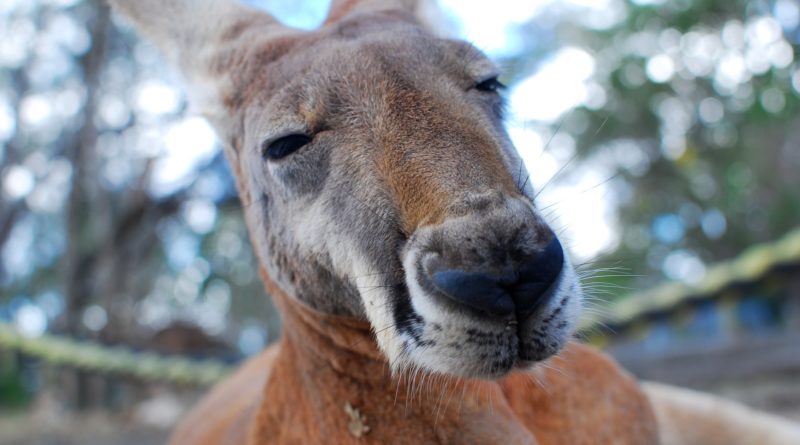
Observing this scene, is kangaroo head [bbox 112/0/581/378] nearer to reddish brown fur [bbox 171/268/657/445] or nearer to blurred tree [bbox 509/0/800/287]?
reddish brown fur [bbox 171/268/657/445]

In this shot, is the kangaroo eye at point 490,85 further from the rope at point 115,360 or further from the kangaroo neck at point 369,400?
the rope at point 115,360

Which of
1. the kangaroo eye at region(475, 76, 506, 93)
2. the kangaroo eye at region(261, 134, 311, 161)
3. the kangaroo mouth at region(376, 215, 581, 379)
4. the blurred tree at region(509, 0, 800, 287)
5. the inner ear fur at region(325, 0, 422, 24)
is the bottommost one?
the blurred tree at region(509, 0, 800, 287)

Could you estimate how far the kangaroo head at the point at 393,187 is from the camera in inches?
75.0

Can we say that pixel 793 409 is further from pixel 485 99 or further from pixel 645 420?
pixel 485 99

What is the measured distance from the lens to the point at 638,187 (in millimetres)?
20344

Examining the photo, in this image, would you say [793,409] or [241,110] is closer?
[241,110]

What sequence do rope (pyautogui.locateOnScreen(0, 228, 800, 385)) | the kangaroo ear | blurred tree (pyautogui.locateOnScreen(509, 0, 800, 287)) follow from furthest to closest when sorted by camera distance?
blurred tree (pyautogui.locateOnScreen(509, 0, 800, 287)), rope (pyautogui.locateOnScreen(0, 228, 800, 385)), the kangaroo ear

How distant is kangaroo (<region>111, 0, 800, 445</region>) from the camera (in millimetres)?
1940

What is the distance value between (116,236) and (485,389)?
11.6 meters

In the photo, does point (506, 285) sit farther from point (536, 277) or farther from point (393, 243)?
point (393, 243)

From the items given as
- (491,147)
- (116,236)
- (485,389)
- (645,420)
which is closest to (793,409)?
(645,420)

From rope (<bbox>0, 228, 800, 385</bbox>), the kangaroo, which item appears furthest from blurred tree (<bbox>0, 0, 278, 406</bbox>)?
the kangaroo

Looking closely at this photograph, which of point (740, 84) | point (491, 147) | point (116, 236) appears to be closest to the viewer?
point (491, 147)

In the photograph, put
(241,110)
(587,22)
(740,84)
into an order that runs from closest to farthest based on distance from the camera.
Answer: (241,110) < (740,84) < (587,22)
